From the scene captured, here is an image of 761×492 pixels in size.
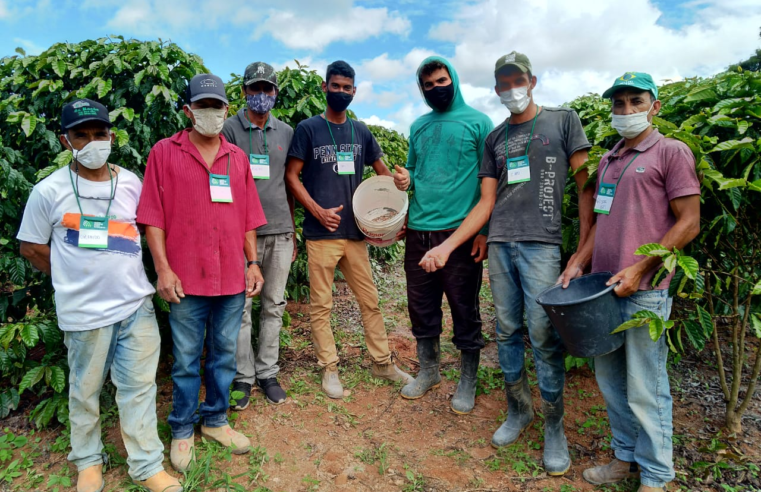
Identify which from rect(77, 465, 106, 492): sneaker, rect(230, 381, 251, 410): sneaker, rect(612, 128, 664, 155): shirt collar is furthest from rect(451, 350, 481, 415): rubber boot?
rect(77, 465, 106, 492): sneaker

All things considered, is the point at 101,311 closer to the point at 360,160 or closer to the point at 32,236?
the point at 32,236

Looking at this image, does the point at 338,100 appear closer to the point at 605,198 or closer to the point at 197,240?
the point at 197,240

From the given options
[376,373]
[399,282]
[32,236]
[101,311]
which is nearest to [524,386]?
[376,373]

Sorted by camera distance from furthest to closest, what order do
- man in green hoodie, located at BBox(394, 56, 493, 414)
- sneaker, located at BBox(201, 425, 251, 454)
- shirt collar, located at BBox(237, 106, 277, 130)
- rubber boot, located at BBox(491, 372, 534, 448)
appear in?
1. shirt collar, located at BBox(237, 106, 277, 130)
2. man in green hoodie, located at BBox(394, 56, 493, 414)
3. rubber boot, located at BBox(491, 372, 534, 448)
4. sneaker, located at BBox(201, 425, 251, 454)

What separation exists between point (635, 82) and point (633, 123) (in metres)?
0.21

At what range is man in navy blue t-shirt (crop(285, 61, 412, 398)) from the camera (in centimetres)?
347

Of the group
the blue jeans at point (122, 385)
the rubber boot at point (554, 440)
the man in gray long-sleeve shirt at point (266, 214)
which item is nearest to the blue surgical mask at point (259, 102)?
the man in gray long-sleeve shirt at point (266, 214)

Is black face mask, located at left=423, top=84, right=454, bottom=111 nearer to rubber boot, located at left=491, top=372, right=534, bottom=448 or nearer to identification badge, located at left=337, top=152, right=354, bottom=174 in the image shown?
identification badge, located at left=337, top=152, right=354, bottom=174

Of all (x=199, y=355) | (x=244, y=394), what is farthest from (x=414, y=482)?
(x=199, y=355)

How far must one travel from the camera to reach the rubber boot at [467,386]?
345 cm

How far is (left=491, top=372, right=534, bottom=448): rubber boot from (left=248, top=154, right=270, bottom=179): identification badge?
7.24 feet

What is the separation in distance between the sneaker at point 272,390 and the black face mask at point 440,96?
2404mm

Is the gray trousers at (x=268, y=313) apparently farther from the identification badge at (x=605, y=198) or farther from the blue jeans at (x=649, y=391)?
the blue jeans at (x=649, y=391)

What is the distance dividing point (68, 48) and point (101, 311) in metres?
2.23
